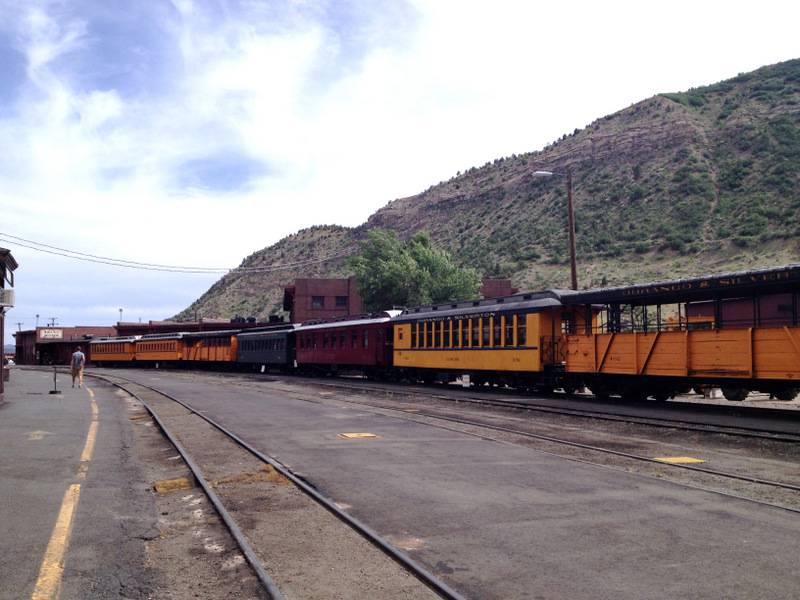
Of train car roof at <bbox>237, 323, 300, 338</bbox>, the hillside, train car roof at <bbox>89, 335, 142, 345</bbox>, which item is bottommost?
train car roof at <bbox>89, 335, 142, 345</bbox>

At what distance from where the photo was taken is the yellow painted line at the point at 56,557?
4.93m

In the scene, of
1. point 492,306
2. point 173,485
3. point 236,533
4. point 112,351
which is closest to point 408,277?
point 492,306

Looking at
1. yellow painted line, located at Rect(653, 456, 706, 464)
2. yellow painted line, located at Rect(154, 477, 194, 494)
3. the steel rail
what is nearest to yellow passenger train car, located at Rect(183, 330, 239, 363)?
the steel rail

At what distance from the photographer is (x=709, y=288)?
1648 centimetres

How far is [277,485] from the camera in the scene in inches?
348

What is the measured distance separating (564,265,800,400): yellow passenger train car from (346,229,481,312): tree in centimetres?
3111

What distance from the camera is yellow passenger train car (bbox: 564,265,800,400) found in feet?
49.6

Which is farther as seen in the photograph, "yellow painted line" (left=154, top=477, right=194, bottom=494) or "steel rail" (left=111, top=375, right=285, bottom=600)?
"yellow painted line" (left=154, top=477, right=194, bottom=494)

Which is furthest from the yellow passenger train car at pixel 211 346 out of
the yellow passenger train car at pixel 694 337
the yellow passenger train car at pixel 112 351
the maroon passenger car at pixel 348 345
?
the yellow passenger train car at pixel 694 337

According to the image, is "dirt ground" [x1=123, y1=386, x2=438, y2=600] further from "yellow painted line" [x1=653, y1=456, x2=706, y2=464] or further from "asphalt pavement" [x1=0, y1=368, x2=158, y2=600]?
"yellow painted line" [x1=653, y1=456, x2=706, y2=464]

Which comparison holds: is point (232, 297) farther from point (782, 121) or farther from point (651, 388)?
point (651, 388)

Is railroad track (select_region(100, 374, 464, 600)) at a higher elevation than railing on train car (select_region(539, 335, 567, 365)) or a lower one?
lower

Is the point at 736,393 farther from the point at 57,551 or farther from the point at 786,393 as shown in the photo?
the point at 57,551

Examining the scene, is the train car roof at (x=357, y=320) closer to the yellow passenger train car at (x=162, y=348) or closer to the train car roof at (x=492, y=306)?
the train car roof at (x=492, y=306)
